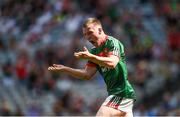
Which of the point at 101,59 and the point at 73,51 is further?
the point at 73,51

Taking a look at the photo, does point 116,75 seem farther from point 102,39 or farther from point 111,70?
point 102,39

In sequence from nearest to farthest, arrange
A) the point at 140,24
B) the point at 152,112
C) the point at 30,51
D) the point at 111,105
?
1. the point at 111,105
2. the point at 152,112
3. the point at 30,51
4. the point at 140,24

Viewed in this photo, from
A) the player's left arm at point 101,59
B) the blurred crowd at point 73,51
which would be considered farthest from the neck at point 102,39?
the blurred crowd at point 73,51

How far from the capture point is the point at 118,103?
32.1 feet

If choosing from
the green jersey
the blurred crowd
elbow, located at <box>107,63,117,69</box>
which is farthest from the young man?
the blurred crowd

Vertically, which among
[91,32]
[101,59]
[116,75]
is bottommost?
[116,75]

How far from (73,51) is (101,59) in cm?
932

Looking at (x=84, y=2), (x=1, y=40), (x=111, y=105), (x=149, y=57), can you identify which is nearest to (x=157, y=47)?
(x=149, y=57)

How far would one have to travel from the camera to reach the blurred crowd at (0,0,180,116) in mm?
17841

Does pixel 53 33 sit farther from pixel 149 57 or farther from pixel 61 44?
pixel 149 57

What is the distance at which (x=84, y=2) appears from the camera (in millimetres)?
21016

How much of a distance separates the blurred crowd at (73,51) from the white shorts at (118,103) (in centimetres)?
651

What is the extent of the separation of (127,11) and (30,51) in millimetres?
3536

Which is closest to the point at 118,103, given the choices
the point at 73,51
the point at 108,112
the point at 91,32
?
the point at 108,112
